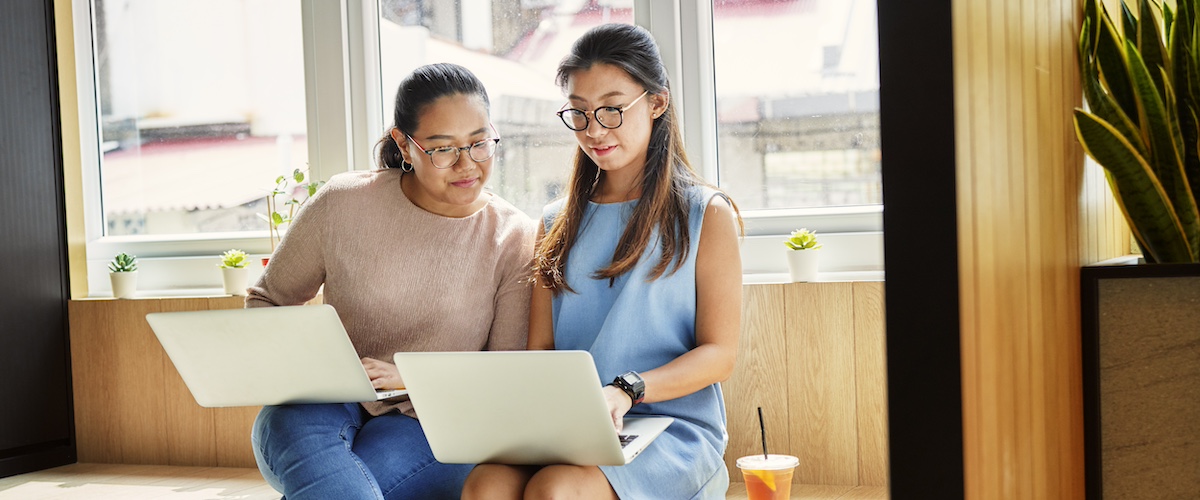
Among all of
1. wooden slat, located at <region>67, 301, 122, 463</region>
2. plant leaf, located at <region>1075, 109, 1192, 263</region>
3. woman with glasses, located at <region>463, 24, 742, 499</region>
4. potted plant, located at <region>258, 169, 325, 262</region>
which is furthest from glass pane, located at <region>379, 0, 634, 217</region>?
plant leaf, located at <region>1075, 109, 1192, 263</region>

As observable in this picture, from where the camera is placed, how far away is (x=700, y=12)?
2.89 metres

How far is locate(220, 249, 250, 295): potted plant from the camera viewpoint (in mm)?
3135

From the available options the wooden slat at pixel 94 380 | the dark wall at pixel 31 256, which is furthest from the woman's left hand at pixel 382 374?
the dark wall at pixel 31 256

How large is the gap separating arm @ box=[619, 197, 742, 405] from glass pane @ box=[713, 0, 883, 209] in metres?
1.03

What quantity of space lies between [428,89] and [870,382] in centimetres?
126

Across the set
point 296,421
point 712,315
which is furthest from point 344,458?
point 712,315

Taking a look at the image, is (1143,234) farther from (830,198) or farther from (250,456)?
(250,456)

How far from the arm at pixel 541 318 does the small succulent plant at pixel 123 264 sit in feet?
6.19

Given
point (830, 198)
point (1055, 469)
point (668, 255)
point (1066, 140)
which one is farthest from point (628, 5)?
point (1055, 469)

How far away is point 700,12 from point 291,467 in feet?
5.70

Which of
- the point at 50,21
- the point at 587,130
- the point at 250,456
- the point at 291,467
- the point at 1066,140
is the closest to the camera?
the point at 1066,140

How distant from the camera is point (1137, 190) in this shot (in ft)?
4.95

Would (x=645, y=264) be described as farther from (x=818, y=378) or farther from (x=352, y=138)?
(x=352, y=138)

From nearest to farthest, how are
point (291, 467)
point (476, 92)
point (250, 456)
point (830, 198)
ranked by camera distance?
point (291, 467)
point (476, 92)
point (830, 198)
point (250, 456)
